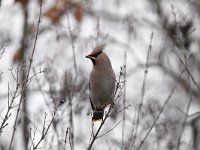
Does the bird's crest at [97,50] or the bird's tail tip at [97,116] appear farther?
the bird's crest at [97,50]

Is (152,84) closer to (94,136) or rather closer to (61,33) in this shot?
(61,33)

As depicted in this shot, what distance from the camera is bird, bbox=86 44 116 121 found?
7.10 meters

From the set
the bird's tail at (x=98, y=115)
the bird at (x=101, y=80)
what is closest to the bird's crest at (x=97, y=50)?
the bird at (x=101, y=80)

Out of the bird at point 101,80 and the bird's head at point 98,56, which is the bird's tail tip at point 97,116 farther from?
the bird's head at point 98,56

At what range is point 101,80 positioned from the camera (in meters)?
7.16

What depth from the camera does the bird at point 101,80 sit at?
7.10 meters

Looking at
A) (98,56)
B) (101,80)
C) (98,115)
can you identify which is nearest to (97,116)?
(98,115)

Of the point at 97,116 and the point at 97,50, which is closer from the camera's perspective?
the point at 97,116

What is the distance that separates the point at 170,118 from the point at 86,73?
1204 mm

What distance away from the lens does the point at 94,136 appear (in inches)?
210

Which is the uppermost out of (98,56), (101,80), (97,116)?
(98,56)

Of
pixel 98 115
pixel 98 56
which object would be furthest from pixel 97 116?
pixel 98 56

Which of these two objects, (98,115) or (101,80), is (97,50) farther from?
(98,115)

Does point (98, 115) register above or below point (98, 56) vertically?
below
